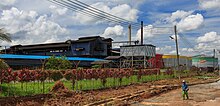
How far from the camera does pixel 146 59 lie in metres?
64.2

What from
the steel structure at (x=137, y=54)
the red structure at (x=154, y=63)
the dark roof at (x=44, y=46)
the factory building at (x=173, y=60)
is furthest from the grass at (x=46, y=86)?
the dark roof at (x=44, y=46)

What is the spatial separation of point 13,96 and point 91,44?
49.3 metres

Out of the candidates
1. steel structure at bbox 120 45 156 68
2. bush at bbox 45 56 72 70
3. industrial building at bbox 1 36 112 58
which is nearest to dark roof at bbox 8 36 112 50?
industrial building at bbox 1 36 112 58

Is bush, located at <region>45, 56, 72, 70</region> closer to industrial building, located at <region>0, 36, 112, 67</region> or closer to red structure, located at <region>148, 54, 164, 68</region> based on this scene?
red structure, located at <region>148, 54, 164, 68</region>

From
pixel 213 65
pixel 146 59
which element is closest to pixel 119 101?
pixel 146 59

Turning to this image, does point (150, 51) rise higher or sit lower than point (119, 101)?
higher

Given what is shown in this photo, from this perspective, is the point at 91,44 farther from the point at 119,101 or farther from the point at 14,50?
the point at 119,101

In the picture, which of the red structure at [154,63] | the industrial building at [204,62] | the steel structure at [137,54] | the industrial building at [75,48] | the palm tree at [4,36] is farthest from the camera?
the industrial building at [204,62]

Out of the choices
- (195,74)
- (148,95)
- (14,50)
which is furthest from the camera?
(14,50)

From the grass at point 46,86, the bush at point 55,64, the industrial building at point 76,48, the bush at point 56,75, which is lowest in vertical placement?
the grass at point 46,86

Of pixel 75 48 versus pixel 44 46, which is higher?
pixel 44 46

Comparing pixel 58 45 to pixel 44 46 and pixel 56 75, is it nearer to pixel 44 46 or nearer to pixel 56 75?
pixel 44 46

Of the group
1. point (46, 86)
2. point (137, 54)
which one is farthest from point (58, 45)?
point (46, 86)

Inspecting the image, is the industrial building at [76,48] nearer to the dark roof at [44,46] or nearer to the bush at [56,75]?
the dark roof at [44,46]
